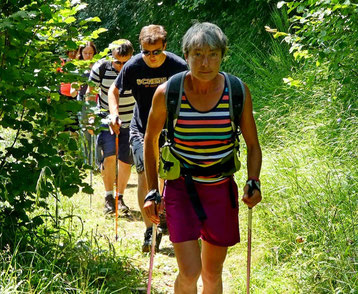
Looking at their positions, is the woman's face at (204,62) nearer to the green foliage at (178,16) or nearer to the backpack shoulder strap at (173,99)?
the backpack shoulder strap at (173,99)

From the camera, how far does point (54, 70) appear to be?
16.9 feet

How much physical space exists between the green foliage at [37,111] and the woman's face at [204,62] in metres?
1.33

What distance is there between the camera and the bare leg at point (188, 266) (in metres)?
3.89

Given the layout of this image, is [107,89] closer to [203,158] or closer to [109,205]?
[109,205]

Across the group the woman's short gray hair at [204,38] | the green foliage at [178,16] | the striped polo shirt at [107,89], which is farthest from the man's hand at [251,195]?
the green foliage at [178,16]

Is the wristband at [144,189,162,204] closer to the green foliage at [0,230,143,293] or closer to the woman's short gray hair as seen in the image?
the green foliage at [0,230,143,293]

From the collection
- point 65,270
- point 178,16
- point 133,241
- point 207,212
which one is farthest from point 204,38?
point 178,16

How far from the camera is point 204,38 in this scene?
3.85 m

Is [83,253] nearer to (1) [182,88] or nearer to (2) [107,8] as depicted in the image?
(1) [182,88]

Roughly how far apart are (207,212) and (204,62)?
0.90 metres

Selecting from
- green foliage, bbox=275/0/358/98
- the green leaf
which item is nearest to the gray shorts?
green foliage, bbox=275/0/358/98

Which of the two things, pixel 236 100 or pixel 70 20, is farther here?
pixel 70 20

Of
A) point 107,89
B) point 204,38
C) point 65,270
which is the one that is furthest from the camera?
point 107,89

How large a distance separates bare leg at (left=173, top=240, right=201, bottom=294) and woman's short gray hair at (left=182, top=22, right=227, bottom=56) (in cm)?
114
